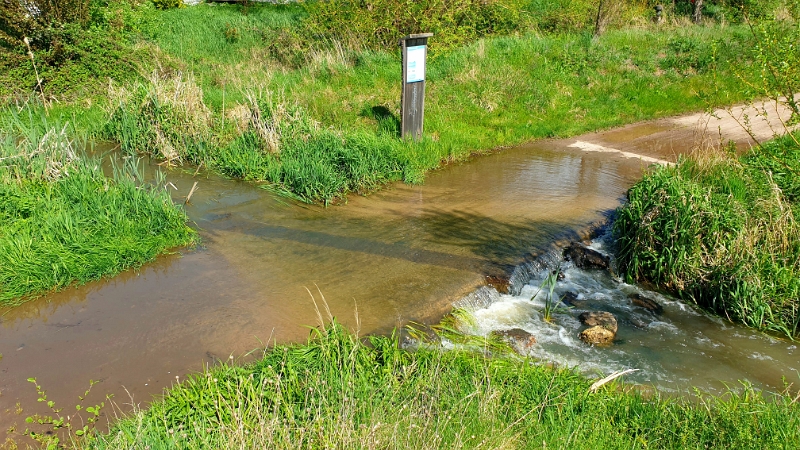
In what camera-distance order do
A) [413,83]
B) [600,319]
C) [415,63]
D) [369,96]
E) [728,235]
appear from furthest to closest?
[369,96] < [413,83] < [415,63] < [728,235] < [600,319]

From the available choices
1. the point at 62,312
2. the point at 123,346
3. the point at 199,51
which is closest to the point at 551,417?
the point at 123,346

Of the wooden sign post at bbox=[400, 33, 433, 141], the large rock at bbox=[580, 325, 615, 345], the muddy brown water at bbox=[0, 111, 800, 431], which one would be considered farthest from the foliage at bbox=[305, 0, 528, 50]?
the large rock at bbox=[580, 325, 615, 345]

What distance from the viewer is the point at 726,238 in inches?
275

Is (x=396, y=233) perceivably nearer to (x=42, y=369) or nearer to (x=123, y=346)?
(x=123, y=346)

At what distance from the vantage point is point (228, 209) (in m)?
8.84

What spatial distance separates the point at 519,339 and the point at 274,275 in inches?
104

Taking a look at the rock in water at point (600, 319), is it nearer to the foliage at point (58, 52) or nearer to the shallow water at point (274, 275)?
the shallow water at point (274, 275)

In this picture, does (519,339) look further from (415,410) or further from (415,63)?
(415,63)

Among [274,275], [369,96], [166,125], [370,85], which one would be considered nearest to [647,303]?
[274,275]

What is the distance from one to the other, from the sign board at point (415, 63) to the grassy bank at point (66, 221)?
455cm

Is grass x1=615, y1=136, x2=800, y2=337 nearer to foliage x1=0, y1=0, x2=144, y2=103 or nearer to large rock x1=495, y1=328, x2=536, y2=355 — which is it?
large rock x1=495, y1=328, x2=536, y2=355

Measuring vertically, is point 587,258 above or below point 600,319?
above

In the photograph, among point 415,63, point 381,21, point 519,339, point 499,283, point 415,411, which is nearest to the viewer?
point 415,411

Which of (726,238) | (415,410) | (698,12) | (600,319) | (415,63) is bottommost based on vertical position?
(600,319)
